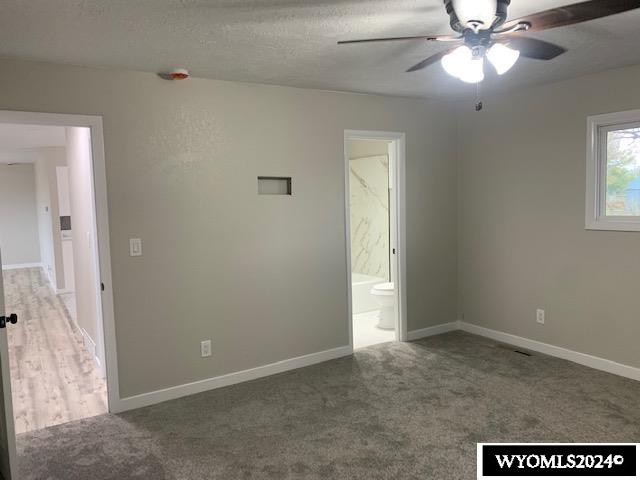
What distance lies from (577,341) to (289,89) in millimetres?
3135

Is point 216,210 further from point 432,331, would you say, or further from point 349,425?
point 432,331

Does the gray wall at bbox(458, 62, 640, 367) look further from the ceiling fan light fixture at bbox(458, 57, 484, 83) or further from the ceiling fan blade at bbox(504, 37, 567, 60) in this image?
the ceiling fan light fixture at bbox(458, 57, 484, 83)

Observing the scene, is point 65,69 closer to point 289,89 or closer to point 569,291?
point 289,89

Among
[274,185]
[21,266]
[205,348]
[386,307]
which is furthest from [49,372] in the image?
[21,266]

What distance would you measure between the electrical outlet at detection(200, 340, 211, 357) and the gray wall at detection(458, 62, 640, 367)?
2.69 metres

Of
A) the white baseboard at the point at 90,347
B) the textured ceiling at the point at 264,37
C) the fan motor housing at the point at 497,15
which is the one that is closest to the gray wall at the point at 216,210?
the textured ceiling at the point at 264,37

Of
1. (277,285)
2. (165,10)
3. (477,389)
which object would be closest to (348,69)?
(165,10)

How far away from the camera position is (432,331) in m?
4.91

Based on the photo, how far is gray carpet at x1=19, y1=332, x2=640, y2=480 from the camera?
2623 millimetres

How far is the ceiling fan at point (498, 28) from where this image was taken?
185 centimetres

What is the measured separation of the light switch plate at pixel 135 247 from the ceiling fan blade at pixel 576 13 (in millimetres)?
2572

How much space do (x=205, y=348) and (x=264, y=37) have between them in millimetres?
2243

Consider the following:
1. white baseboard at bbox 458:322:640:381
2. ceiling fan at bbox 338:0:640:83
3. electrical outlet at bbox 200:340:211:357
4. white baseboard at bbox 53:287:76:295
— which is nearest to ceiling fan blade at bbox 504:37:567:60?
ceiling fan at bbox 338:0:640:83

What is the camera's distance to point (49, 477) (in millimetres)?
2580
